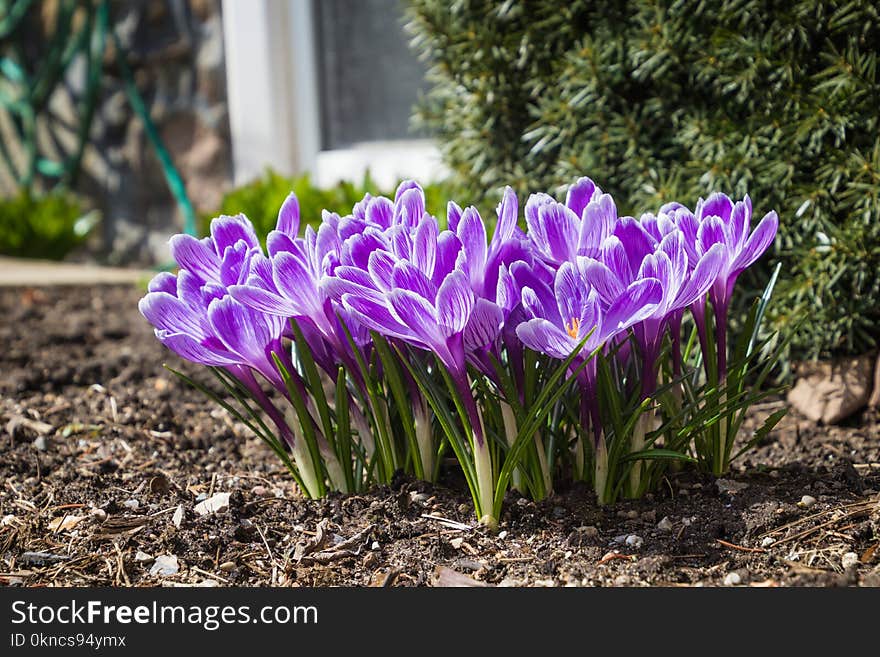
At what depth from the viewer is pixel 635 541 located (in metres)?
1.33

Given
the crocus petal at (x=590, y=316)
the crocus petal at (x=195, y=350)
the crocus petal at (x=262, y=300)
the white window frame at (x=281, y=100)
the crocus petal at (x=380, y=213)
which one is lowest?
the crocus petal at (x=195, y=350)

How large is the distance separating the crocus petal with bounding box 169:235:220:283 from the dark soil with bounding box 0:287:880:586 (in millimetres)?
380

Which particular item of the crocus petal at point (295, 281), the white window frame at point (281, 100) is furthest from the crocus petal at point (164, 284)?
the white window frame at point (281, 100)

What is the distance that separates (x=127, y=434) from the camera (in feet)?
→ 6.61

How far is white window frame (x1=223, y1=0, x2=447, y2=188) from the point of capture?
3947 millimetres

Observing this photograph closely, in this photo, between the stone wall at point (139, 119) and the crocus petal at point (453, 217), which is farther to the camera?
the stone wall at point (139, 119)

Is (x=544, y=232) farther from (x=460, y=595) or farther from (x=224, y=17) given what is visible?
(x=224, y=17)

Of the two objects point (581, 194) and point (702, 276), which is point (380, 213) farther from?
point (702, 276)

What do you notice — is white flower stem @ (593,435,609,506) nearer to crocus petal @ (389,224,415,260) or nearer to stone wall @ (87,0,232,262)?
crocus petal @ (389,224,415,260)

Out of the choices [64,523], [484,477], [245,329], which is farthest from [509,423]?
[64,523]

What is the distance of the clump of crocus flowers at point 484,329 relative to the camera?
3.98ft

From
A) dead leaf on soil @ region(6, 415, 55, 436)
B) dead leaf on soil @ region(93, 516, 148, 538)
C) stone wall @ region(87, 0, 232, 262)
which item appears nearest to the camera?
dead leaf on soil @ region(93, 516, 148, 538)

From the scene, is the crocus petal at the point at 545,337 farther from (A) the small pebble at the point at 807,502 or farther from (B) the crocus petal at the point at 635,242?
(A) the small pebble at the point at 807,502

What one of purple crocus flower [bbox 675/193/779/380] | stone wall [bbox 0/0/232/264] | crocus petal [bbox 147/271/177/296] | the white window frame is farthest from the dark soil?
stone wall [bbox 0/0/232/264]
